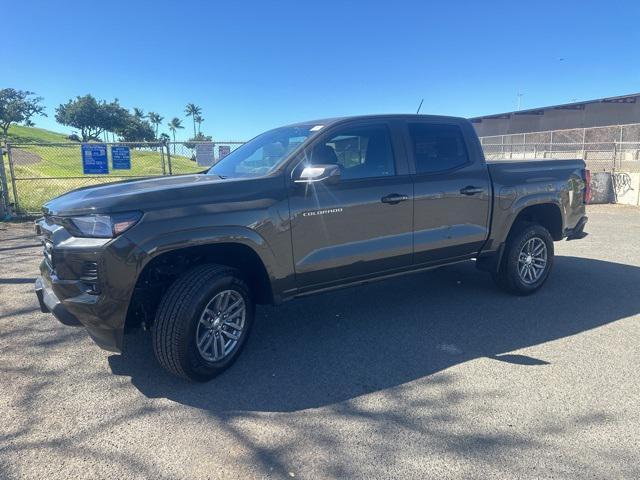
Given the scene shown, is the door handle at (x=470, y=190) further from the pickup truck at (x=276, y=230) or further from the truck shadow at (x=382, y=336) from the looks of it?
the truck shadow at (x=382, y=336)

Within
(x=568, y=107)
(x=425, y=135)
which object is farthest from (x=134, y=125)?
(x=425, y=135)

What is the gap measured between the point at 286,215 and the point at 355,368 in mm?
1315

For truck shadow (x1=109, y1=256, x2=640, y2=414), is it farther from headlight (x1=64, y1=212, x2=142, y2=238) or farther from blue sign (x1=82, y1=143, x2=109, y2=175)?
blue sign (x1=82, y1=143, x2=109, y2=175)

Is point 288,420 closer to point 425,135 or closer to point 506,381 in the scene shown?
point 506,381

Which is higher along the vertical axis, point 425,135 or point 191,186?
point 425,135

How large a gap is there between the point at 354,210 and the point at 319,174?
0.58 m

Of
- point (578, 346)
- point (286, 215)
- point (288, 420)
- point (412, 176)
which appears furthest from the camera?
point (412, 176)

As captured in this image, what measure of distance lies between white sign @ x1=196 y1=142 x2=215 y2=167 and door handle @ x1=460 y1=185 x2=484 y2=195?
9.11 m

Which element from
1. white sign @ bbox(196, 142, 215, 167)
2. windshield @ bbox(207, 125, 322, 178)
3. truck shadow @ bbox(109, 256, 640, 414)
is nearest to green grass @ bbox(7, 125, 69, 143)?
white sign @ bbox(196, 142, 215, 167)

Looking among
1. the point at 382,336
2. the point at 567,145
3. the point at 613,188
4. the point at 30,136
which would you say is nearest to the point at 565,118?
the point at 567,145

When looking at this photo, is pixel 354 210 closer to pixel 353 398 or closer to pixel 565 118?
pixel 353 398

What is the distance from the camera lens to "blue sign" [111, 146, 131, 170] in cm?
1156

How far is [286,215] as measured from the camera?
3.49 metres

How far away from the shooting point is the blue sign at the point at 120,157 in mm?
11562
